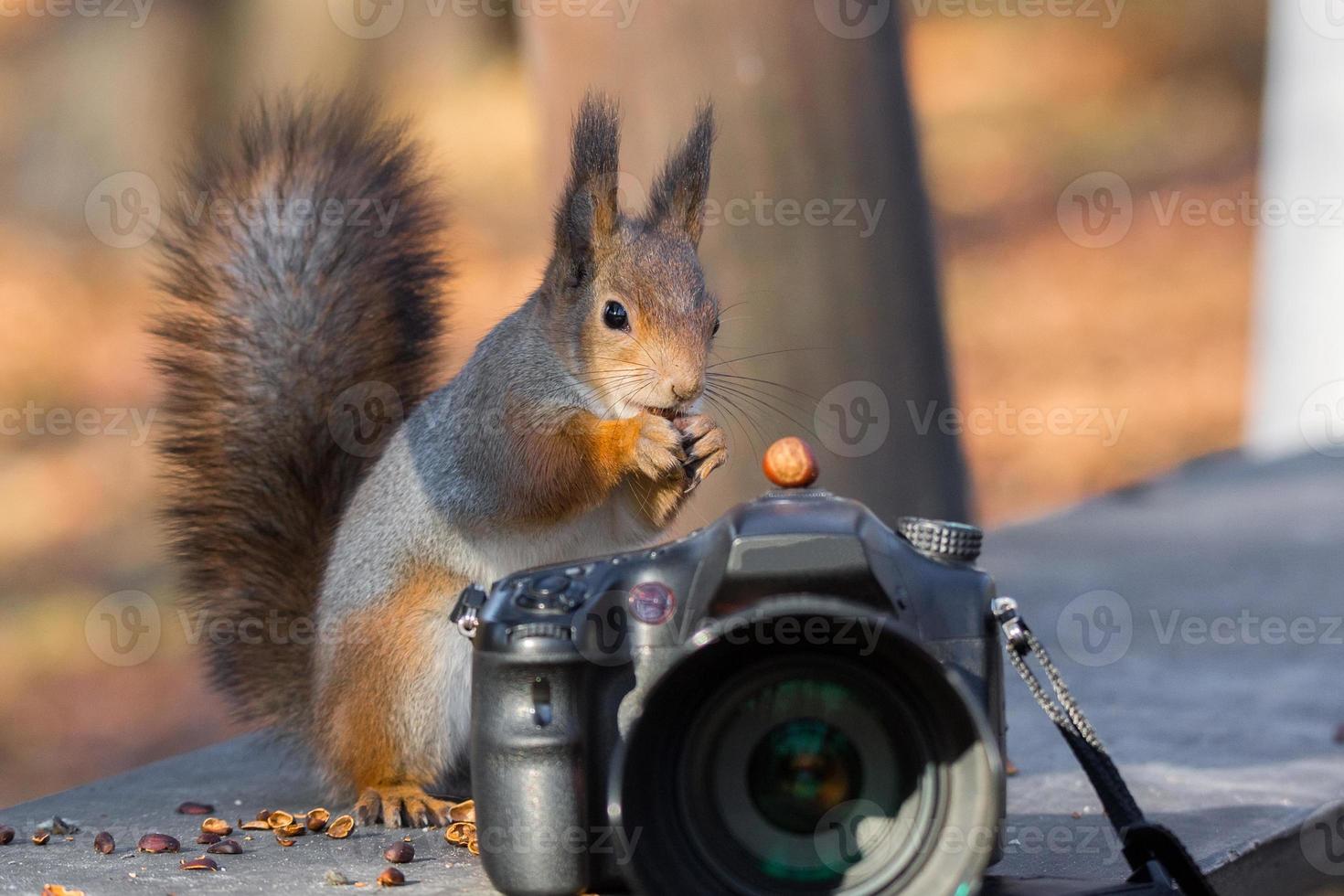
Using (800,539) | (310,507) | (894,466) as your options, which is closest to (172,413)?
(310,507)

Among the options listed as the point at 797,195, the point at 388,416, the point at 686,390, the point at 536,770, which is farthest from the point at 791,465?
the point at 797,195

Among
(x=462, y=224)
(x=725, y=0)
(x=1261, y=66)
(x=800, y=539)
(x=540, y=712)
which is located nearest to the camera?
(x=800, y=539)

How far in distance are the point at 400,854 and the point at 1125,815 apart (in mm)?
702

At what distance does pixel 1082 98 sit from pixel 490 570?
28.1ft

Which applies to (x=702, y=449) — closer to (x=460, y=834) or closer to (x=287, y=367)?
(x=460, y=834)

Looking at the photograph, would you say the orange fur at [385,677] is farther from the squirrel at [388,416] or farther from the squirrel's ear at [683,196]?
the squirrel's ear at [683,196]

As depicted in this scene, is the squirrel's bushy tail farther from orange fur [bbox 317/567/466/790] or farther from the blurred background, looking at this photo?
the blurred background

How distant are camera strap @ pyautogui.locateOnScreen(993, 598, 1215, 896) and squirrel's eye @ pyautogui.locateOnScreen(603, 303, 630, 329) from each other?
64 cm

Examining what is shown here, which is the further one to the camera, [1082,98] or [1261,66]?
[1261,66]

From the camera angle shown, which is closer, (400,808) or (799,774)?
(799,774)

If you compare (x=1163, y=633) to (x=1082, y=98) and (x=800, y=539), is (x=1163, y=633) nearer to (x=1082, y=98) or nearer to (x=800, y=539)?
(x=800, y=539)

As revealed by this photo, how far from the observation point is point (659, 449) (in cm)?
161

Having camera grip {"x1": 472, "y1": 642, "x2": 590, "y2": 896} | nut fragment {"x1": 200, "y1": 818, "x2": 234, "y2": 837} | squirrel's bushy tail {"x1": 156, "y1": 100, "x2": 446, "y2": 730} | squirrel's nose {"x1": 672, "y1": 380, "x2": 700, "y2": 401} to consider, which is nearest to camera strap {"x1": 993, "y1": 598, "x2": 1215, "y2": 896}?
camera grip {"x1": 472, "y1": 642, "x2": 590, "y2": 896}

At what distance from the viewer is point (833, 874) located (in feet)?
4.02
